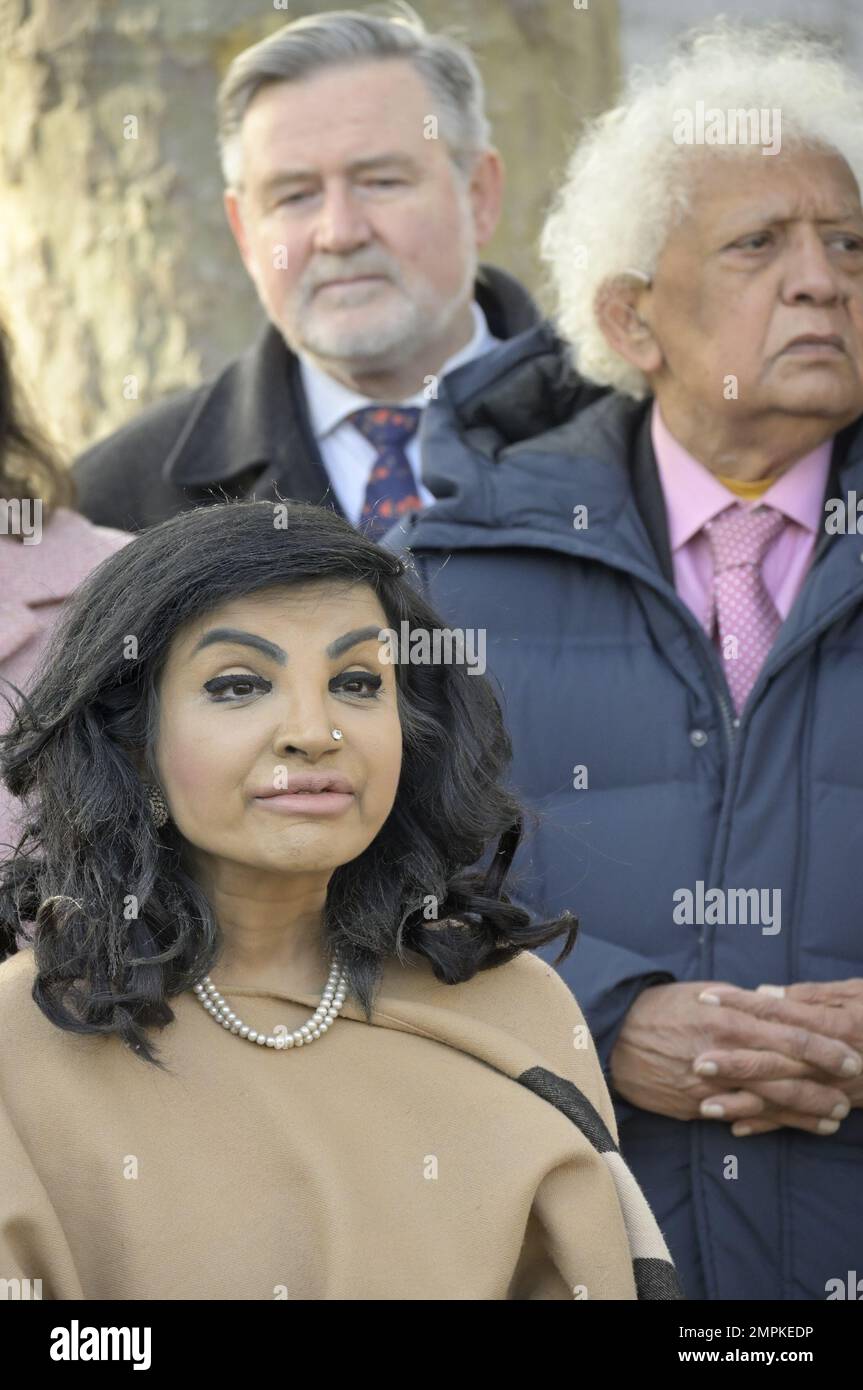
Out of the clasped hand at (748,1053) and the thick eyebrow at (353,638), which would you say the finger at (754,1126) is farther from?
the thick eyebrow at (353,638)

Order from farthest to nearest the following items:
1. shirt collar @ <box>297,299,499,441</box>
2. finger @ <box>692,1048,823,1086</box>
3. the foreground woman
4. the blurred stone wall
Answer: the blurred stone wall → shirt collar @ <box>297,299,499,441</box> → finger @ <box>692,1048,823,1086</box> → the foreground woman

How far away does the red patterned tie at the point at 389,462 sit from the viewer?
436 cm

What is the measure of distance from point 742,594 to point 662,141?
910 mm

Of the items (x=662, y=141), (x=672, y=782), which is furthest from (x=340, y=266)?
(x=672, y=782)

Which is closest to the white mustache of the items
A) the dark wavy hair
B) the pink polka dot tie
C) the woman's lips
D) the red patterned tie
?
the red patterned tie

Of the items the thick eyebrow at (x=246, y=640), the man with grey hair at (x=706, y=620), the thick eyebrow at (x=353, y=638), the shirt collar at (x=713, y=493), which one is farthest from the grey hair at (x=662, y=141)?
the thick eyebrow at (x=246, y=640)

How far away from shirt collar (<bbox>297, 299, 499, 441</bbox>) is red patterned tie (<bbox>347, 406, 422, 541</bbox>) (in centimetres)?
3

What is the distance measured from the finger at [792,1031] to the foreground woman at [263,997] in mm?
766

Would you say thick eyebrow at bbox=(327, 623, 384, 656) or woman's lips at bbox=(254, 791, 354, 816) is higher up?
thick eyebrow at bbox=(327, 623, 384, 656)

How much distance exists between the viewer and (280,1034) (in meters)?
2.40

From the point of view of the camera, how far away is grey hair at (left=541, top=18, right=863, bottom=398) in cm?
376

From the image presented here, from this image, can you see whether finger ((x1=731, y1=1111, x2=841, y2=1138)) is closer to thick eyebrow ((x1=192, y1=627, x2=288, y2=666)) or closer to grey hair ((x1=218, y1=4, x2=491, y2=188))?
thick eyebrow ((x1=192, y1=627, x2=288, y2=666))
